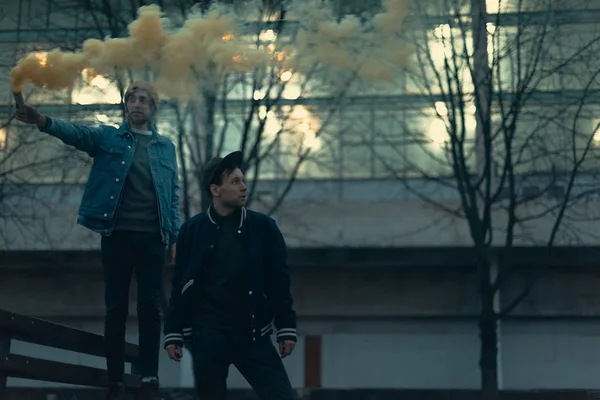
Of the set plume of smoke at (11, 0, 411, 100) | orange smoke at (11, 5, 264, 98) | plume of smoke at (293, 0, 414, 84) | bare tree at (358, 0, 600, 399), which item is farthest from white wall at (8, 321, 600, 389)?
orange smoke at (11, 5, 264, 98)

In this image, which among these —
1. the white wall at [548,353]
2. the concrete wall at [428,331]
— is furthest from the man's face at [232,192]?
the white wall at [548,353]

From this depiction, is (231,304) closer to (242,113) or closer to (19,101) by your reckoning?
(19,101)

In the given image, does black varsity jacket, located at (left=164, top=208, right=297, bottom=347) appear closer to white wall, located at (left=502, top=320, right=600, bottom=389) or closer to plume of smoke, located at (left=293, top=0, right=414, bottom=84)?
plume of smoke, located at (left=293, top=0, right=414, bottom=84)

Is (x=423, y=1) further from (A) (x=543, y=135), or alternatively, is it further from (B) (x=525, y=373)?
(B) (x=525, y=373)

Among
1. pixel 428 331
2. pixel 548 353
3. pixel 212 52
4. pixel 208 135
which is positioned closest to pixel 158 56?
pixel 212 52

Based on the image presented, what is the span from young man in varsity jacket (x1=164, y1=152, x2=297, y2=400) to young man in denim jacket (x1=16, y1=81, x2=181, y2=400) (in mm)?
652

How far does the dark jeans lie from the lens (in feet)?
19.5

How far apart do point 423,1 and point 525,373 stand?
8.40 meters

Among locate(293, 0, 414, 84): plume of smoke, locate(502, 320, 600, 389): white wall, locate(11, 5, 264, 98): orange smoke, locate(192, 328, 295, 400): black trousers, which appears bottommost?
locate(192, 328, 295, 400): black trousers

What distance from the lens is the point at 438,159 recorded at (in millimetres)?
13609

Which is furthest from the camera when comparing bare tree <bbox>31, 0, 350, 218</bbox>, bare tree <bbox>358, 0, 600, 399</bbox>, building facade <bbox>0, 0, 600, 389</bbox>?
building facade <bbox>0, 0, 600, 389</bbox>

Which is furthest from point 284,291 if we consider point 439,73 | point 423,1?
point 439,73

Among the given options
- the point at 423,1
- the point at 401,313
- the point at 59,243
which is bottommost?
the point at 401,313

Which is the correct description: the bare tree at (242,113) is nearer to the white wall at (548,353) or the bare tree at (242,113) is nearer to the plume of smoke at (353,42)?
the plume of smoke at (353,42)
